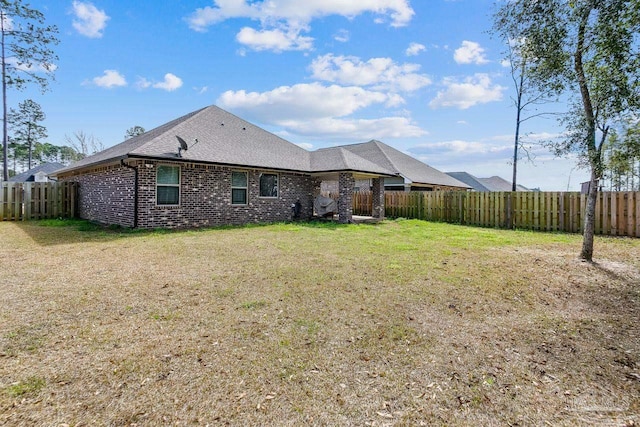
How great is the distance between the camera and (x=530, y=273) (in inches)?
246

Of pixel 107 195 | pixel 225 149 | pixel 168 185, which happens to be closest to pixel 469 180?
pixel 225 149

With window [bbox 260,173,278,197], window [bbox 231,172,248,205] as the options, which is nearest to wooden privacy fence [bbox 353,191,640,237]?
window [bbox 260,173,278,197]

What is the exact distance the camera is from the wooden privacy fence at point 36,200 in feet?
47.0

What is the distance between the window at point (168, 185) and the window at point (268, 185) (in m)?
3.90

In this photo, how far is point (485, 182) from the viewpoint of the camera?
4481cm

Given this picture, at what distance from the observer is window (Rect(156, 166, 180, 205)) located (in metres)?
11.6

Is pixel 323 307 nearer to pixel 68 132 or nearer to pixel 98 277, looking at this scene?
pixel 98 277

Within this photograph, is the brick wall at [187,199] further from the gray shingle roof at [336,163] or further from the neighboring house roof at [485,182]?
the neighboring house roof at [485,182]

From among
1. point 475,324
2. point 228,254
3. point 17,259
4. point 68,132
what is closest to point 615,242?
point 475,324

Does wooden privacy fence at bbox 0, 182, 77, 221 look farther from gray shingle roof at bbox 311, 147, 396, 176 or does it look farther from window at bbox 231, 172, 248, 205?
gray shingle roof at bbox 311, 147, 396, 176

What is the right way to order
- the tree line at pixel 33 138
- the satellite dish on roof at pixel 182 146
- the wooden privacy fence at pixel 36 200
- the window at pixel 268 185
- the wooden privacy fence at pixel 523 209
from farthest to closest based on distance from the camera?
1. the tree line at pixel 33 138
2. the window at pixel 268 185
3. the wooden privacy fence at pixel 36 200
4. the satellite dish on roof at pixel 182 146
5. the wooden privacy fence at pixel 523 209

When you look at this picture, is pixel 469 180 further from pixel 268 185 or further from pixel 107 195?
pixel 107 195

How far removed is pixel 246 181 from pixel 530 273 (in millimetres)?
11246

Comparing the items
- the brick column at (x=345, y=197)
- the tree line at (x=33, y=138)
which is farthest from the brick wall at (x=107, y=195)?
the tree line at (x=33, y=138)
